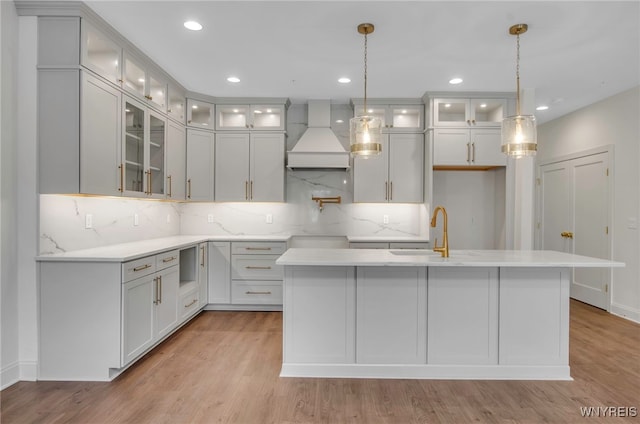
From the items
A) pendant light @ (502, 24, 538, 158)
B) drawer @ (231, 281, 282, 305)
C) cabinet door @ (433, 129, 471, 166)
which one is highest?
cabinet door @ (433, 129, 471, 166)

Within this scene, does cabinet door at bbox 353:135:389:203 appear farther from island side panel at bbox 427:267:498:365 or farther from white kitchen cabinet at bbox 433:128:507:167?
island side panel at bbox 427:267:498:365

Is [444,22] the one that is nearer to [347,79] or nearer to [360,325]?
[347,79]

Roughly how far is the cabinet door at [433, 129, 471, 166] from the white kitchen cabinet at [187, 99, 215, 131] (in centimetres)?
288

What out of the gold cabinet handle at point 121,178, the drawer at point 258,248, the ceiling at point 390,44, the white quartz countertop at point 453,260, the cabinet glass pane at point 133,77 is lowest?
the drawer at point 258,248

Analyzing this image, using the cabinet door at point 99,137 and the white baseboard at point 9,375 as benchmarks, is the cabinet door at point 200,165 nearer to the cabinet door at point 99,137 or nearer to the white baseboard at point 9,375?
the cabinet door at point 99,137

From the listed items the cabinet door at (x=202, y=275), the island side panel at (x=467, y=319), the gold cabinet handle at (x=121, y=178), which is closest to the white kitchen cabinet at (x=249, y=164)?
the cabinet door at (x=202, y=275)

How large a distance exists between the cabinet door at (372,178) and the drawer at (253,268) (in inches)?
54.7

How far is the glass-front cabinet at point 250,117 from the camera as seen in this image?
466 centimetres

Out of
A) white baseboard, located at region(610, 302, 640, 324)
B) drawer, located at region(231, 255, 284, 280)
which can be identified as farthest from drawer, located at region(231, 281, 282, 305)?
white baseboard, located at region(610, 302, 640, 324)

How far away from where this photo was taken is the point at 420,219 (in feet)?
16.0

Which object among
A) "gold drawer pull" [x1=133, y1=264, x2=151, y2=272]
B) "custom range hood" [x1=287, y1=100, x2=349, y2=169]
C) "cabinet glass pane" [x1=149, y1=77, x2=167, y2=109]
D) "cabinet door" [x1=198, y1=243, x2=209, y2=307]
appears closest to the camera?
"gold drawer pull" [x1=133, y1=264, x2=151, y2=272]

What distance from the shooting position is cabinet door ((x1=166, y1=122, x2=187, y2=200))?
13.3 feet

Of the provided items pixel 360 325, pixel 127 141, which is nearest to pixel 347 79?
pixel 127 141

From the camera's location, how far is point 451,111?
15.1 feet
